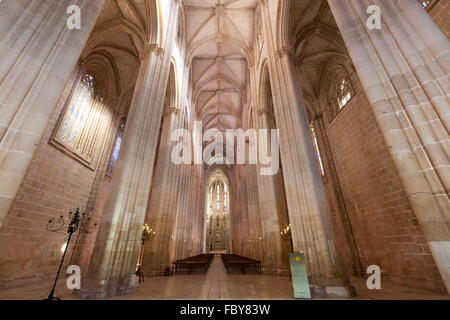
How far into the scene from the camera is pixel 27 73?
3.04m

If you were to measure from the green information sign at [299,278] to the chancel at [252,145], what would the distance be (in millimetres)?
36

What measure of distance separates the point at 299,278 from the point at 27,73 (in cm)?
687

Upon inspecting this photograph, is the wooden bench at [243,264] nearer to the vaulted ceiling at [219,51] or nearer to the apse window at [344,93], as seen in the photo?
the apse window at [344,93]

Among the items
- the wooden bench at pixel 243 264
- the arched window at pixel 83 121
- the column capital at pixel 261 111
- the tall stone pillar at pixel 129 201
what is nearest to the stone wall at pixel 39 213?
the arched window at pixel 83 121

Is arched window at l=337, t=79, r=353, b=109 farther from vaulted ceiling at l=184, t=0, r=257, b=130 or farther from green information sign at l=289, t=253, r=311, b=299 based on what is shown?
green information sign at l=289, t=253, r=311, b=299

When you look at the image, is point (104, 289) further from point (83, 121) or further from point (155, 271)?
point (83, 121)

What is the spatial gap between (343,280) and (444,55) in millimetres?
5355

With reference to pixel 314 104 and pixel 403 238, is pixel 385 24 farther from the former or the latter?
pixel 314 104

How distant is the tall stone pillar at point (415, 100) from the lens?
8.55ft

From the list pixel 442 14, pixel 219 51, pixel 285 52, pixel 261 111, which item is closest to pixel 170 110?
pixel 261 111

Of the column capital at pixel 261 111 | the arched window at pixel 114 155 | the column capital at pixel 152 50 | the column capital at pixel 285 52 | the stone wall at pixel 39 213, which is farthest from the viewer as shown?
the arched window at pixel 114 155

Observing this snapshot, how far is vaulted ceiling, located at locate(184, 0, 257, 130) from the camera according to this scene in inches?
586

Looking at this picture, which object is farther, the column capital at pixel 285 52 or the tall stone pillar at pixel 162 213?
the tall stone pillar at pixel 162 213
